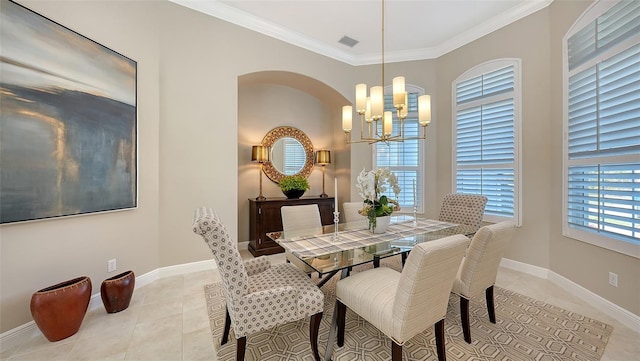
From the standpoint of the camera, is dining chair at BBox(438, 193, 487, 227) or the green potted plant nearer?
dining chair at BBox(438, 193, 487, 227)

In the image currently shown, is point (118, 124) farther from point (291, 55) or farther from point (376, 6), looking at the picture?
point (376, 6)

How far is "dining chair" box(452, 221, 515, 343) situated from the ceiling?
9.29ft

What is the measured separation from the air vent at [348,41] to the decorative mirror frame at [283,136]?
1.67 m

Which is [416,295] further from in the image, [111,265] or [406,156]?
[406,156]

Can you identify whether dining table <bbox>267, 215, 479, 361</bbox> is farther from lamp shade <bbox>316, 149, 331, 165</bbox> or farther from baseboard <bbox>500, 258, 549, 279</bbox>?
lamp shade <bbox>316, 149, 331, 165</bbox>

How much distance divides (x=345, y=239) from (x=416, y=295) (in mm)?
927

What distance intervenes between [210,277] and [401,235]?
90.7 inches

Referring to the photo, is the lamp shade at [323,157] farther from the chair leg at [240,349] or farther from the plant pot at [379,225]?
the chair leg at [240,349]

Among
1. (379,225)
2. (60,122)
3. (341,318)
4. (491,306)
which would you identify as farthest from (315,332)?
(60,122)

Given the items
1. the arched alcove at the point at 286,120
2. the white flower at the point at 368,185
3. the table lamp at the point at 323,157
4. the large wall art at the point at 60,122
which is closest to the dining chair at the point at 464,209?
the white flower at the point at 368,185

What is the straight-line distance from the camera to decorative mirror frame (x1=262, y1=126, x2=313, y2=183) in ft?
14.4

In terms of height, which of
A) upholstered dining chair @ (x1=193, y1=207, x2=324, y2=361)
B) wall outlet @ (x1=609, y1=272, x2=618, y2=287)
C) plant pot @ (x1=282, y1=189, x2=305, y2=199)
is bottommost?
wall outlet @ (x1=609, y1=272, x2=618, y2=287)

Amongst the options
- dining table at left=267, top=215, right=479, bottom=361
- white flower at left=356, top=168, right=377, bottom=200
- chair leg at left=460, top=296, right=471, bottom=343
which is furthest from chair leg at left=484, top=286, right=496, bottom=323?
white flower at left=356, top=168, right=377, bottom=200

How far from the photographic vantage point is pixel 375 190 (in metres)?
2.22
